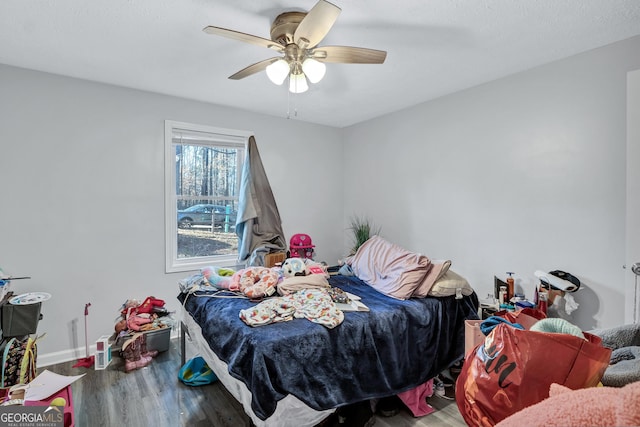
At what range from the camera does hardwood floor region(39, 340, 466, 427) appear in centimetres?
202

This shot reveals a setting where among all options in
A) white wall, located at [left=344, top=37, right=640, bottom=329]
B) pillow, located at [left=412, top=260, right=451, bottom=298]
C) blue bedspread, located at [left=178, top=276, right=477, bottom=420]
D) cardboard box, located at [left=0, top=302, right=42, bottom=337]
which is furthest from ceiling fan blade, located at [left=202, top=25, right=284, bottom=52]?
cardboard box, located at [left=0, top=302, right=42, bottom=337]

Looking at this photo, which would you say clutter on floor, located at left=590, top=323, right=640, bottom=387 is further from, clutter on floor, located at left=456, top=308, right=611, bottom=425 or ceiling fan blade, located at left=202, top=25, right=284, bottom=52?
ceiling fan blade, located at left=202, top=25, right=284, bottom=52

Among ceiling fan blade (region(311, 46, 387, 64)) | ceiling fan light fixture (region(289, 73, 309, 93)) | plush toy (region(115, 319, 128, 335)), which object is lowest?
plush toy (region(115, 319, 128, 335))

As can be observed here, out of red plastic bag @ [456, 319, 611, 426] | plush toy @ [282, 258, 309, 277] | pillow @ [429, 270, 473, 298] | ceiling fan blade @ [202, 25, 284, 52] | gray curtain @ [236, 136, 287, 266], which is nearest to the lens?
red plastic bag @ [456, 319, 611, 426]

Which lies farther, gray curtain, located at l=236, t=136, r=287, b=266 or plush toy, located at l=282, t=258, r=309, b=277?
gray curtain, located at l=236, t=136, r=287, b=266

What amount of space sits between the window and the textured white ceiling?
23.2 inches

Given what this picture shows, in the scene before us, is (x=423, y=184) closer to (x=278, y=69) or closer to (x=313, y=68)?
(x=313, y=68)

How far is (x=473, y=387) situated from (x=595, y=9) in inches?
84.7

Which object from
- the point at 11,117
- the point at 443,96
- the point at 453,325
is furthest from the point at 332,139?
the point at 11,117

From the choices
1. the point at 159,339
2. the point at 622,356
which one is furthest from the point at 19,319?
the point at 622,356

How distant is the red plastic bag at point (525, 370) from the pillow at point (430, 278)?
1.20 metres

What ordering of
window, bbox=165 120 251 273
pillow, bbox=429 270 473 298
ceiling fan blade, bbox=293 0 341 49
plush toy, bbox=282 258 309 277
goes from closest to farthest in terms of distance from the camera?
ceiling fan blade, bbox=293 0 341 49, pillow, bbox=429 270 473 298, plush toy, bbox=282 258 309 277, window, bbox=165 120 251 273

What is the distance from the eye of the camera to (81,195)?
288 cm

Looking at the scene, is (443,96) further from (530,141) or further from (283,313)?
(283,313)
